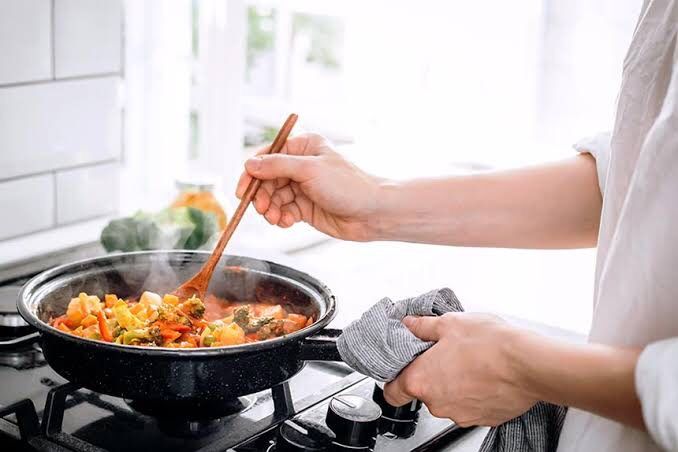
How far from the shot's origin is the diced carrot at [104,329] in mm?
1033

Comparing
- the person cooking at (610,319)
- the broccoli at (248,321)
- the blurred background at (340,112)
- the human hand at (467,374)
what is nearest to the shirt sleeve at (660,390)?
the person cooking at (610,319)

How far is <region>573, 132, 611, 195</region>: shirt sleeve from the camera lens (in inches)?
44.2

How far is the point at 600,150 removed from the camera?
1129 mm

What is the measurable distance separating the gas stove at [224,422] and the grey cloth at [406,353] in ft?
0.27

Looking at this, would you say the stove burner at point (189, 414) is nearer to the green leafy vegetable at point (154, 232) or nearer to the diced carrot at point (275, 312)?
the diced carrot at point (275, 312)

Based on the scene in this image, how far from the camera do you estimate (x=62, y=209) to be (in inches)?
63.3

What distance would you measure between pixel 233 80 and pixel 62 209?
1.69 ft

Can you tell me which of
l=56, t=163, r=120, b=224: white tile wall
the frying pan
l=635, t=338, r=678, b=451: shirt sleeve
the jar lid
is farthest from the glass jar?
l=635, t=338, r=678, b=451: shirt sleeve

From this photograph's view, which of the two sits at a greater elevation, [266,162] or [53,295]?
[266,162]

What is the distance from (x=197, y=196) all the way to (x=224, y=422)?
0.55 metres

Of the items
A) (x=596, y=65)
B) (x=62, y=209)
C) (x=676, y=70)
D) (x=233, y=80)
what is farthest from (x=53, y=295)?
(x=596, y=65)

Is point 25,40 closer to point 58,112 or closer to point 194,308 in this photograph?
point 58,112

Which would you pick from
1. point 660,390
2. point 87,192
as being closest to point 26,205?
point 87,192

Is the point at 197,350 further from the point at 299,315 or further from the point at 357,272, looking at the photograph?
the point at 357,272
